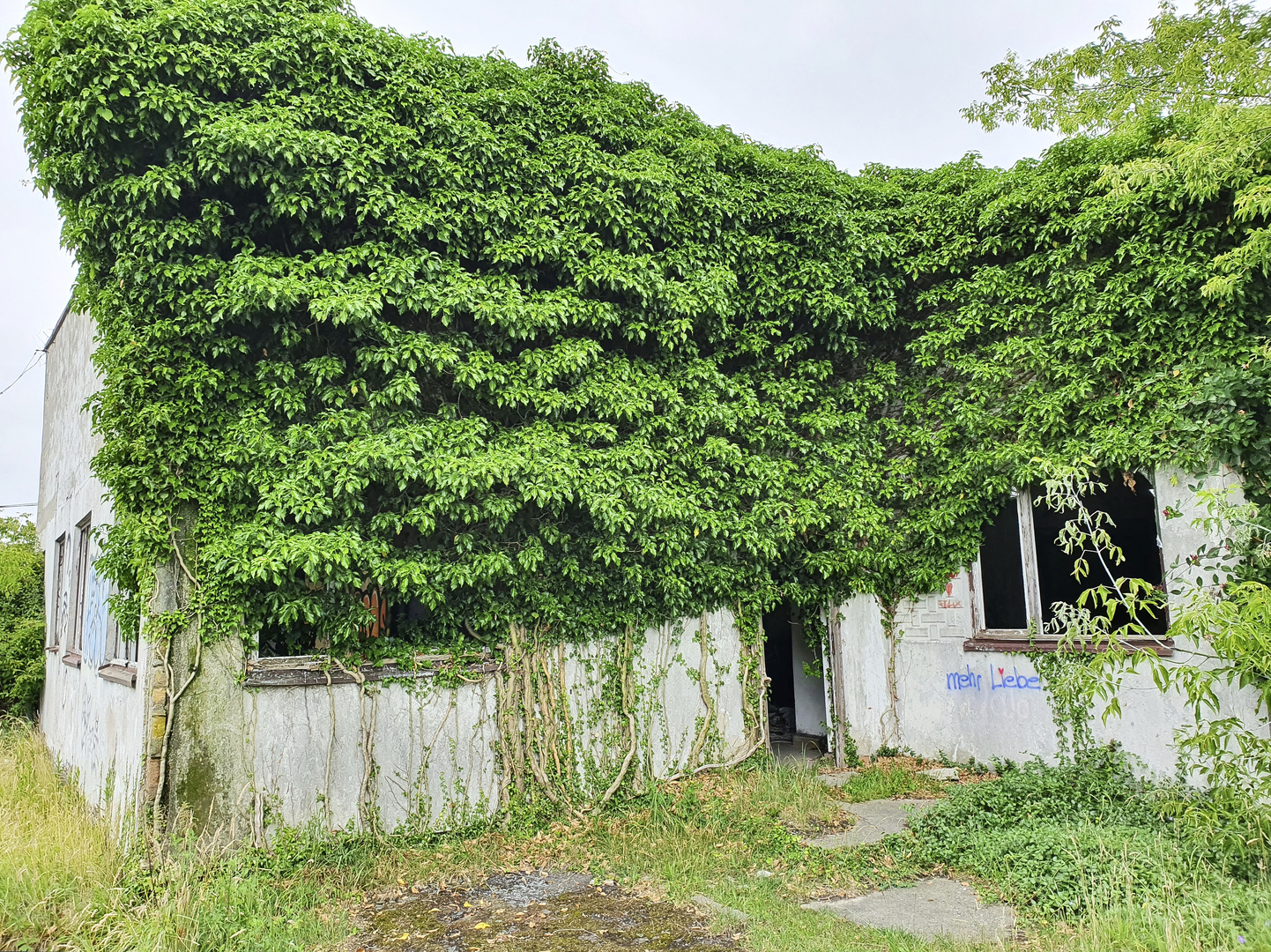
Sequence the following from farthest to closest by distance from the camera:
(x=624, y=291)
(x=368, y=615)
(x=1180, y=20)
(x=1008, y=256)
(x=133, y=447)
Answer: (x=1180, y=20)
(x=1008, y=256)
(x=624, y=291)
(x=368, y=615)
(x=133, y=447)

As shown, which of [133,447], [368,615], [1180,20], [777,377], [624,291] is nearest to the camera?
[133,447]

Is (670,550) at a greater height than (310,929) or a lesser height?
greater

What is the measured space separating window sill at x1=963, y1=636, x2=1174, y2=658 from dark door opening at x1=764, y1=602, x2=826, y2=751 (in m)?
1.96

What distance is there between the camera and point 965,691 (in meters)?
8.80

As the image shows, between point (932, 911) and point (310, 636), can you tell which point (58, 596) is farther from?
point (932, 911)

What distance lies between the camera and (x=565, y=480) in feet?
24.6

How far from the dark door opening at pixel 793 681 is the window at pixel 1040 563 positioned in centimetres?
220

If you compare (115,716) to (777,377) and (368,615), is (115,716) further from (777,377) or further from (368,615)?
(777,377)

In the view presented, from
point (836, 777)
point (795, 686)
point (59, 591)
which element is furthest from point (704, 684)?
point (59, 591)

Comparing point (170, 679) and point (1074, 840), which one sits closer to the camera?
point (1074, 840)

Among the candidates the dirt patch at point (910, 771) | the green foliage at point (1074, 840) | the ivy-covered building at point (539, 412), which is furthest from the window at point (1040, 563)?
the green foliage at point (1074, 840)

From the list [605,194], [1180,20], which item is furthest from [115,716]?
[1180,20]

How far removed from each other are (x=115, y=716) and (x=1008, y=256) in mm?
10386

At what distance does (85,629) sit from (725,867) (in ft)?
25.3
